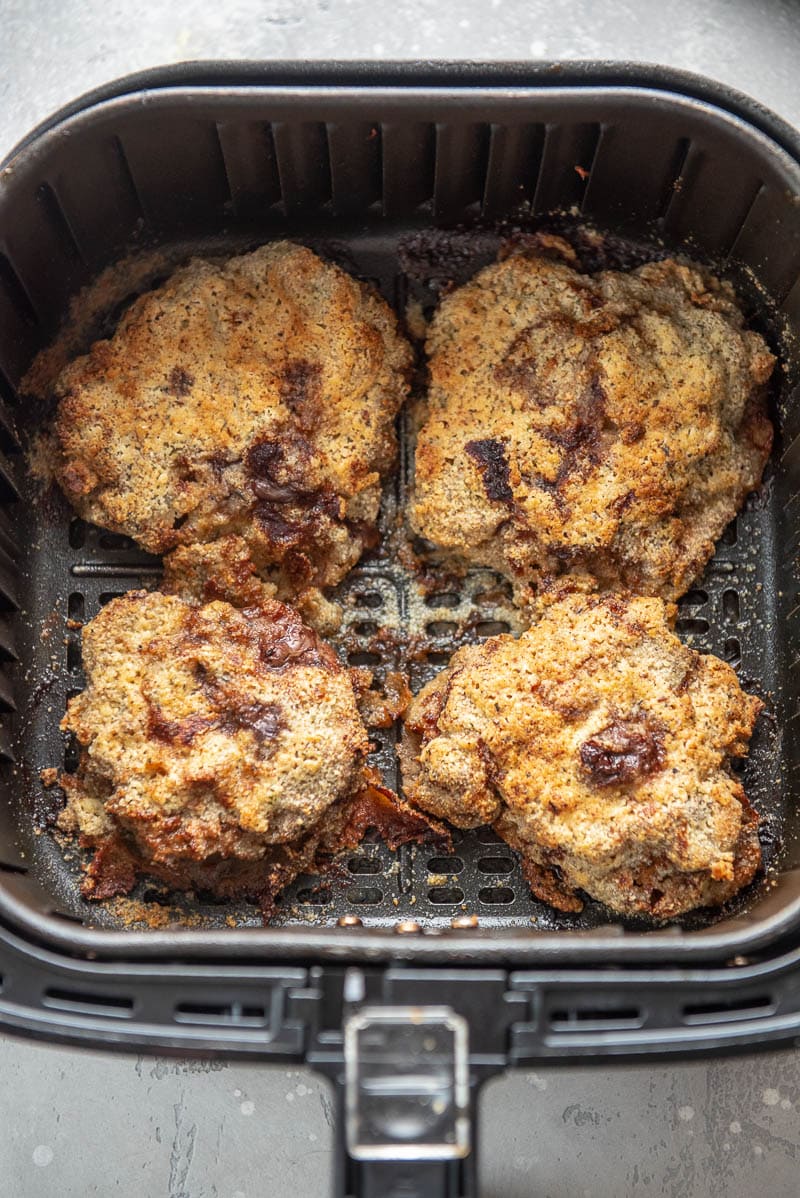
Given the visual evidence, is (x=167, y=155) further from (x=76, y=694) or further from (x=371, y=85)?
(x=76, y=694)

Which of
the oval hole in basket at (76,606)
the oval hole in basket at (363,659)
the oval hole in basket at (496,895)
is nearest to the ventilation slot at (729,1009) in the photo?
the oval hole in basket at (496,895)

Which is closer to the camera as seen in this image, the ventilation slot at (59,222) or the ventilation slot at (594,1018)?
the ventilation slot at (594,1018)

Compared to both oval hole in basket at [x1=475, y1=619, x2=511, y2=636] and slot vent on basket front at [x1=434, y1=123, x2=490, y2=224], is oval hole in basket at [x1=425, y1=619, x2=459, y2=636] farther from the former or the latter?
slot vent on basket front at [x1=434, y1=123, x2=490, y2=224]

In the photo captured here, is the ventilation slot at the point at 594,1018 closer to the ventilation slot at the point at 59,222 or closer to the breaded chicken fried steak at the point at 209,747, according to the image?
the breaded chicken fried steak at the point at 209,747

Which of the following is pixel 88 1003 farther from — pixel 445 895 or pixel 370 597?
pixel 370 597

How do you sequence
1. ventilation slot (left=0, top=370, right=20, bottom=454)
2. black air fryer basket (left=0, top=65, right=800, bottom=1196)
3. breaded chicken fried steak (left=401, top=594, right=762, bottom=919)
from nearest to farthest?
black air fryer basket (left=0, top=65, right=800, bottom=1196) < breaded chicken fried steak (left=401, top=594, right=762, bottom=919) < ventilation slot (left=0, top=370, right=20, bottom=454)

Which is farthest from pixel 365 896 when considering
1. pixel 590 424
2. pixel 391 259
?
pixel 391 259

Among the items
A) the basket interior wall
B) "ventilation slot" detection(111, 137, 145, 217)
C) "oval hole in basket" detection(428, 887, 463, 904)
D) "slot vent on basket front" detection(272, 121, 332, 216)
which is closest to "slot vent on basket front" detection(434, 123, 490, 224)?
the basket interior wall
